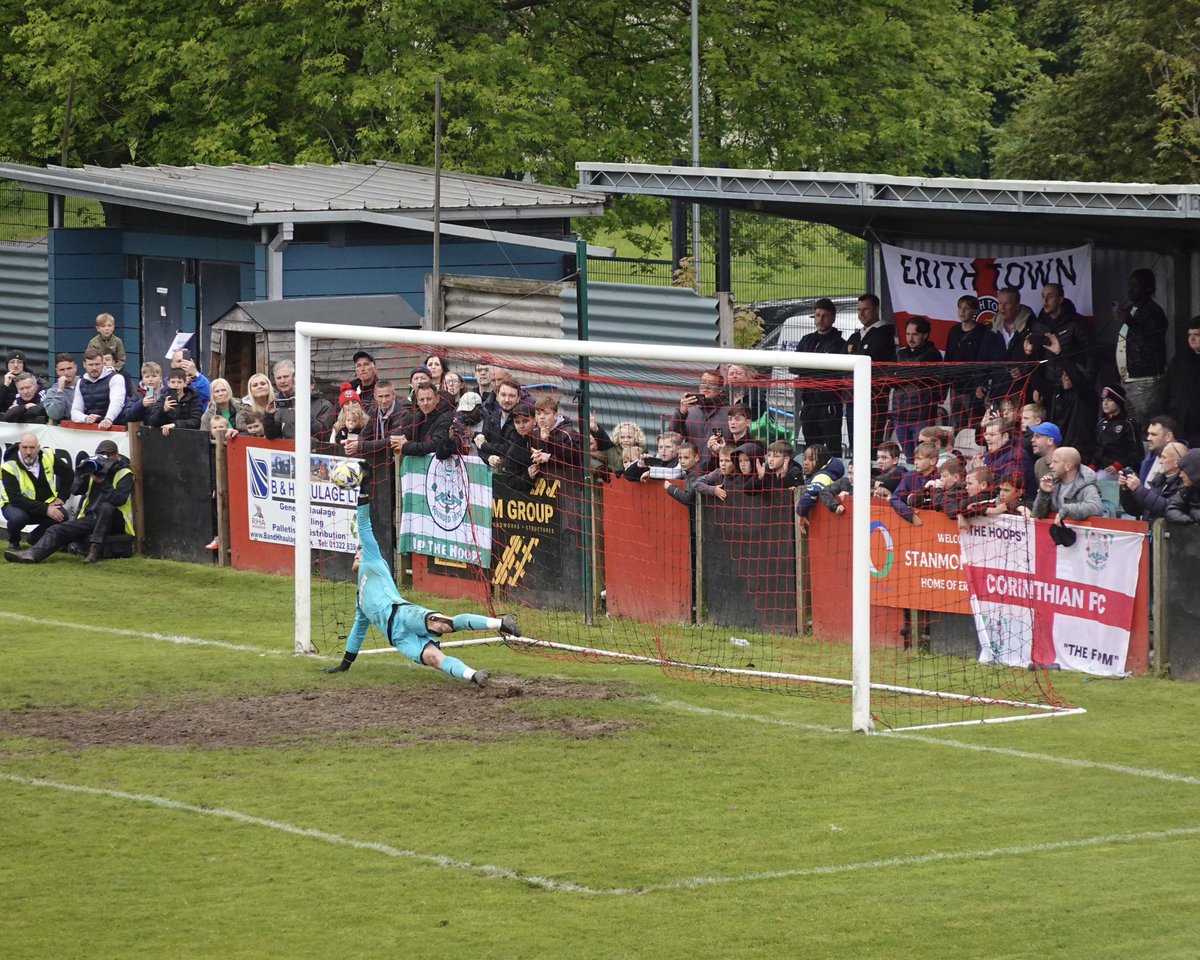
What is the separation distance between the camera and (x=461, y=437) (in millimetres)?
16812

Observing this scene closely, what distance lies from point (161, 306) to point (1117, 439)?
48.6 ft

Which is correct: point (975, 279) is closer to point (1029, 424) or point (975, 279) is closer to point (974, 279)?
point (974, 279)

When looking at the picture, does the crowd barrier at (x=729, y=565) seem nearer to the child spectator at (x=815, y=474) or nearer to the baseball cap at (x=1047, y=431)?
the child spectator at (x=815, y=474)

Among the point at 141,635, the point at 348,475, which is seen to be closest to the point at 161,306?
the point at 141,635

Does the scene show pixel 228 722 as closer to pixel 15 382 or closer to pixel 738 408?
pixel 738 408

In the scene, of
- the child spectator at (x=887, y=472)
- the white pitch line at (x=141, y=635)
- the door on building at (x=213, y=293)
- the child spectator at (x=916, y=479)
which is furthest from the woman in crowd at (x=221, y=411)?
the child spectator at (x=916, y=479)

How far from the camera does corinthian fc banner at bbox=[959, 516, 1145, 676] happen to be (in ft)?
43.5

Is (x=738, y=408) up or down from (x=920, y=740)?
up

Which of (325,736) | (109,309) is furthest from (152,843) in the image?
(109,309)

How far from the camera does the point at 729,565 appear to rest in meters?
15.3

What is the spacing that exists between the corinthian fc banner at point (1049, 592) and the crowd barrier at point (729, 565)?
0.11m

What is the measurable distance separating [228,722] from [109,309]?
15.0 metres

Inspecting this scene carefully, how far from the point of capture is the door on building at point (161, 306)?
25359 mm

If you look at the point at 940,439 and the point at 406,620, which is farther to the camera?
the point at 940,439
